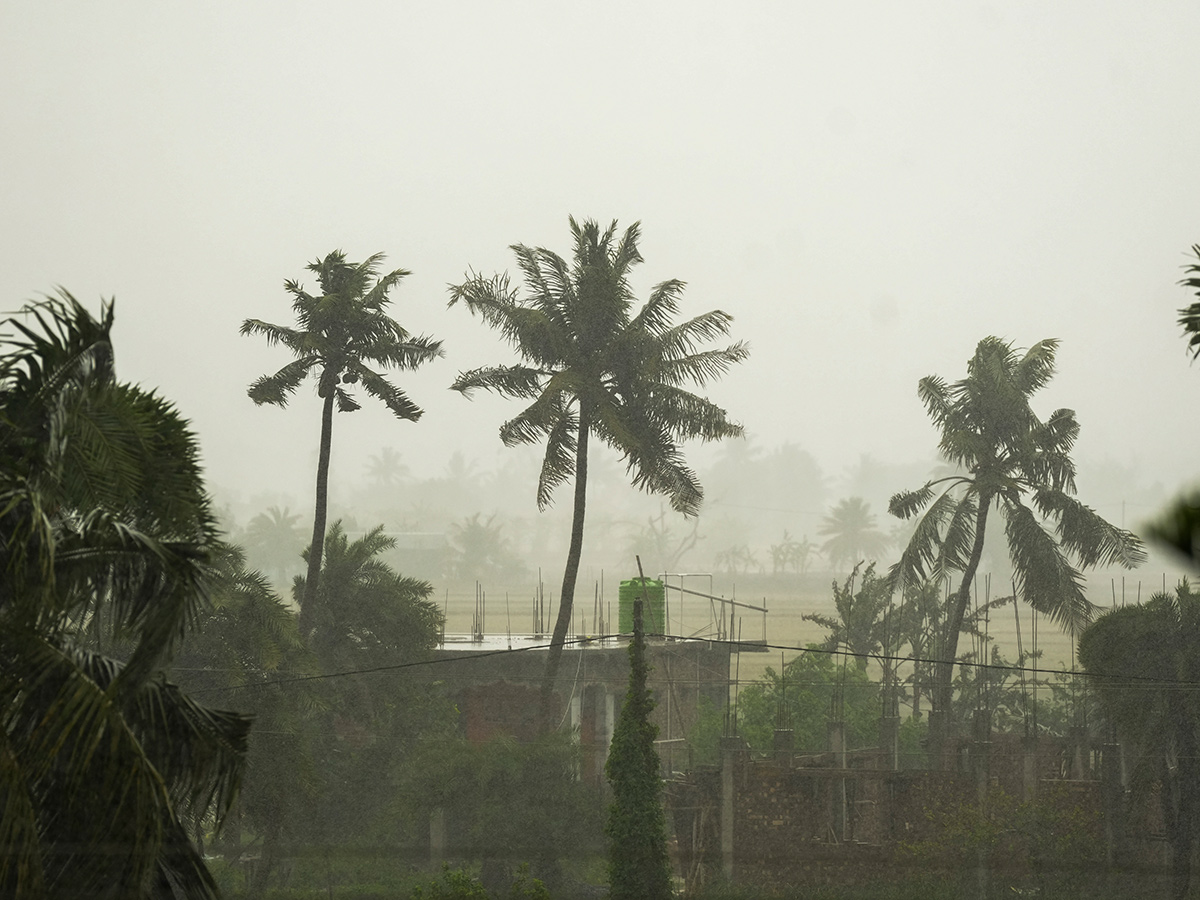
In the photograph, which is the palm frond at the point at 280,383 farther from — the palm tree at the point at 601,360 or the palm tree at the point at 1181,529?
the palm tree at the point at 1181,529

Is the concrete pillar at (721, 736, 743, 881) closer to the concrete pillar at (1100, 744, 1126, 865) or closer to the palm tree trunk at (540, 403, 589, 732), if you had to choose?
the palm tree trunk at (540, 403, 589, 732)

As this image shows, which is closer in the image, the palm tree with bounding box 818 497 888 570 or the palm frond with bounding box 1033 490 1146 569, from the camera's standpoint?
the palm frond with bounding box 1033 490 1146 569

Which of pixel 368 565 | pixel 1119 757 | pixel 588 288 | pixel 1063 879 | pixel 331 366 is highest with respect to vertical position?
pixel 588 288

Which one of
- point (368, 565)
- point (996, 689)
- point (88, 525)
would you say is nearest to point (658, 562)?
point (996, 689)

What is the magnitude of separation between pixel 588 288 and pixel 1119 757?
1920 cm

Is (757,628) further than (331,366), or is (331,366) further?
(757,628)

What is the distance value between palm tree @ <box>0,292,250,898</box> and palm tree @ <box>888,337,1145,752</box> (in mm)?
29123

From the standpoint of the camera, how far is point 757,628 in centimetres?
12062

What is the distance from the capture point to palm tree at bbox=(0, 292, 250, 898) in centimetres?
919

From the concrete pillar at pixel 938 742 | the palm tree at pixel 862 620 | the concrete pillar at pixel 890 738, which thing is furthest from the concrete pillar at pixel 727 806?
the palm tree at pixel 862 620

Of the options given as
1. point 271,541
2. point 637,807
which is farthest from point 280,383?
point 271,541

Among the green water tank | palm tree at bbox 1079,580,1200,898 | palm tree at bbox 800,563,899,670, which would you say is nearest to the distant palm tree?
palm tree at bbox 800,563,899,670

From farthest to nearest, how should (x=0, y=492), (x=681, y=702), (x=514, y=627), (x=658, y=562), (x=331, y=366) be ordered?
(x=658, y=562) → (x=514, y=627) → (x=681, y=702) → (x=331, y=366) → (x=0, y=492)

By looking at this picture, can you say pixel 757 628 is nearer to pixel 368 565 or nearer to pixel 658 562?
pixel 658 562
